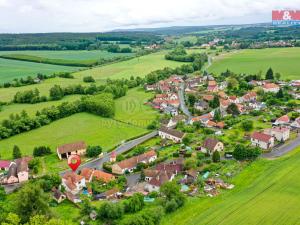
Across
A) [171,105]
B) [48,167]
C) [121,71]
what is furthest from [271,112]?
[121,71]

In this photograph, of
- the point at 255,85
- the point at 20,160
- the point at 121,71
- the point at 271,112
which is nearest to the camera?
the point at 20,160

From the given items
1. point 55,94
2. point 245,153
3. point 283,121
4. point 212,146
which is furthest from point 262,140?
point 55,94

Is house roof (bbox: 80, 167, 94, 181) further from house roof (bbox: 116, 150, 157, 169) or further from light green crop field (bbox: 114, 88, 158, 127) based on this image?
light green crop field (bbox: 114, 88, 158, 127)

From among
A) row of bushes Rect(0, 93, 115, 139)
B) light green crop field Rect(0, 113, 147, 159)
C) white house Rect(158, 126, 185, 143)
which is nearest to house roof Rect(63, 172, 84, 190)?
light green crop field Rect(0, 113, 147, 159)

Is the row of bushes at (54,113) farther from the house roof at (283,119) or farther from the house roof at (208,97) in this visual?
the house roof at (283,119)

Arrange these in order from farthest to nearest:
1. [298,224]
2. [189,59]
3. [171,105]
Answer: [189,59]
[171,105]
[298,224]

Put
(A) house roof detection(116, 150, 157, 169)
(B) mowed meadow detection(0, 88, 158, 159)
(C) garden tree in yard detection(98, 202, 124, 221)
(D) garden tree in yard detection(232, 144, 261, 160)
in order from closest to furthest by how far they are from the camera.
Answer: (C) garden tree in yard detection(98, 202, 124, 221) < (D) garden tree in yard detection(232, 144, 261, 160) < (A) house roof detection(116, 150, 157, 169) < (B) mowed meadow detection(0, 88, 158, 159)

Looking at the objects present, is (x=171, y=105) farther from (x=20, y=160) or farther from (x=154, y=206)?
(x=154, y=206)
